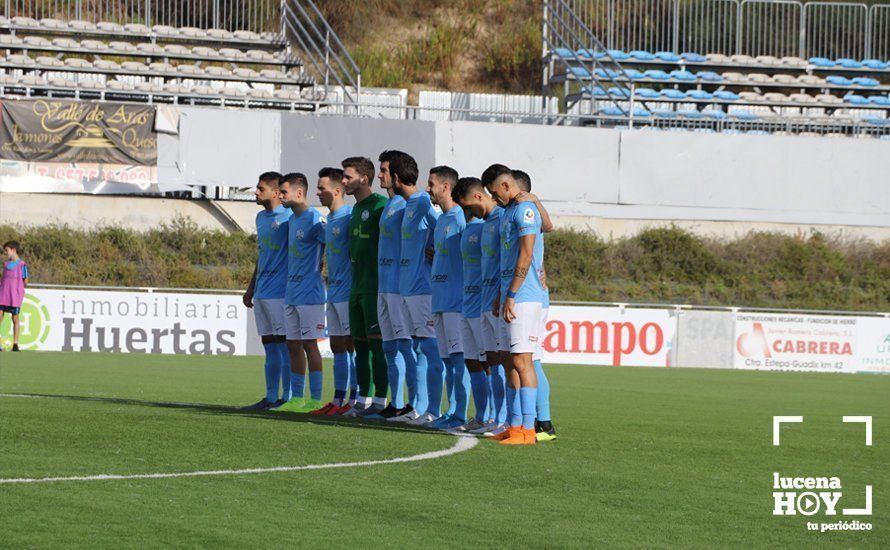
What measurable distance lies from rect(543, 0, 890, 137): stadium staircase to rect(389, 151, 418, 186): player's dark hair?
79.6ft

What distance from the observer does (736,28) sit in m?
43.3

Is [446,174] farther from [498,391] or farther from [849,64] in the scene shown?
[849,64]

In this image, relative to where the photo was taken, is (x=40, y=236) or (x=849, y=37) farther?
(x=849, y=37)

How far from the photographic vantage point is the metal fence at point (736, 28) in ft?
136

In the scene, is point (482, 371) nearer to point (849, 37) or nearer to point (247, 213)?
point (247, 213)

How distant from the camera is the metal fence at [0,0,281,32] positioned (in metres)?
38.4

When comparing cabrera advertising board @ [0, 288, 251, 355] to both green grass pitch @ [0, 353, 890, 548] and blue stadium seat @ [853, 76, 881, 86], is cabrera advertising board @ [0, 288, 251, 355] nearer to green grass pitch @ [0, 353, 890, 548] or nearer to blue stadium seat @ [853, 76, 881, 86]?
green grass pitch @ [0, 353, 890, 548]

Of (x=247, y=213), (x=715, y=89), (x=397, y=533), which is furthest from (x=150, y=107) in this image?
(x=397, y=533)

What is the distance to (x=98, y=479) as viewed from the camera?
273 inches

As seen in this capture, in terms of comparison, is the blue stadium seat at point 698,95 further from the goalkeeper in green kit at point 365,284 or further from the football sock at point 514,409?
the football sock at point 514,409

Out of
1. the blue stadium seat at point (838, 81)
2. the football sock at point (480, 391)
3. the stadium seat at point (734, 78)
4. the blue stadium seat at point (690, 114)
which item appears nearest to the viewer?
the football sock at point (480, 391)

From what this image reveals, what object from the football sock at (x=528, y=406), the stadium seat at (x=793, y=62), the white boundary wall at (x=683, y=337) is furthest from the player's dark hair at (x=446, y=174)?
the stadium seat at (x=793, y=62)

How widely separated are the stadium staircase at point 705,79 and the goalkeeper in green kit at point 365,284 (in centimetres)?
2399

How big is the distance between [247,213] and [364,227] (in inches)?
890
